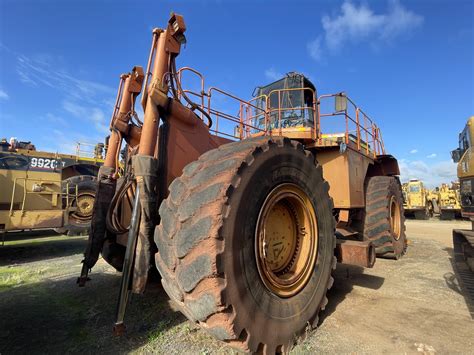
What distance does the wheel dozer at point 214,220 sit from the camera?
6.70 feet

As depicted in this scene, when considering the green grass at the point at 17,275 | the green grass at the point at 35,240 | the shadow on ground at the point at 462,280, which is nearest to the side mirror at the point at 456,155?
the shadow on ground at the point at 462,280

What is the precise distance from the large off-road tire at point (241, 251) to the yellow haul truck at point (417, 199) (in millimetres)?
24592

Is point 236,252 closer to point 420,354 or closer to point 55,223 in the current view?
point 420,354

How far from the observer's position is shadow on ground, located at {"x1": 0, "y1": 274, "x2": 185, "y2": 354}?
2641 millimetres

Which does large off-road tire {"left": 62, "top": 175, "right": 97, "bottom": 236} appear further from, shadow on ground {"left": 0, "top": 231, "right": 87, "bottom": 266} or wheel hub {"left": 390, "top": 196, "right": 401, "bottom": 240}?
wheel hub {"left": 390, "top": 196, "right": 401, "bottom": 240}

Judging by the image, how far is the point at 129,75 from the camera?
14.3 feet

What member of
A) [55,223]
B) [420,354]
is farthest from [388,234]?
[55,223]

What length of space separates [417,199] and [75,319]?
26.9 metres

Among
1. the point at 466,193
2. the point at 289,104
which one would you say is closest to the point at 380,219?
the point at 466,193

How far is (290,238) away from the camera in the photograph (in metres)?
3.17

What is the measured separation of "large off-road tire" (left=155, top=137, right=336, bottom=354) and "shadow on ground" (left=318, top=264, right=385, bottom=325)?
0.71 metres

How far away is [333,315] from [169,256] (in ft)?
7.33

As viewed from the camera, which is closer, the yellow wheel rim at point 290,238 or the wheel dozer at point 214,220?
the wheel dozer at point 214,220

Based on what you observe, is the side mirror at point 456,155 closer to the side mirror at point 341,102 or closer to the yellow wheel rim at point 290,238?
the side mirror at point 341,102
